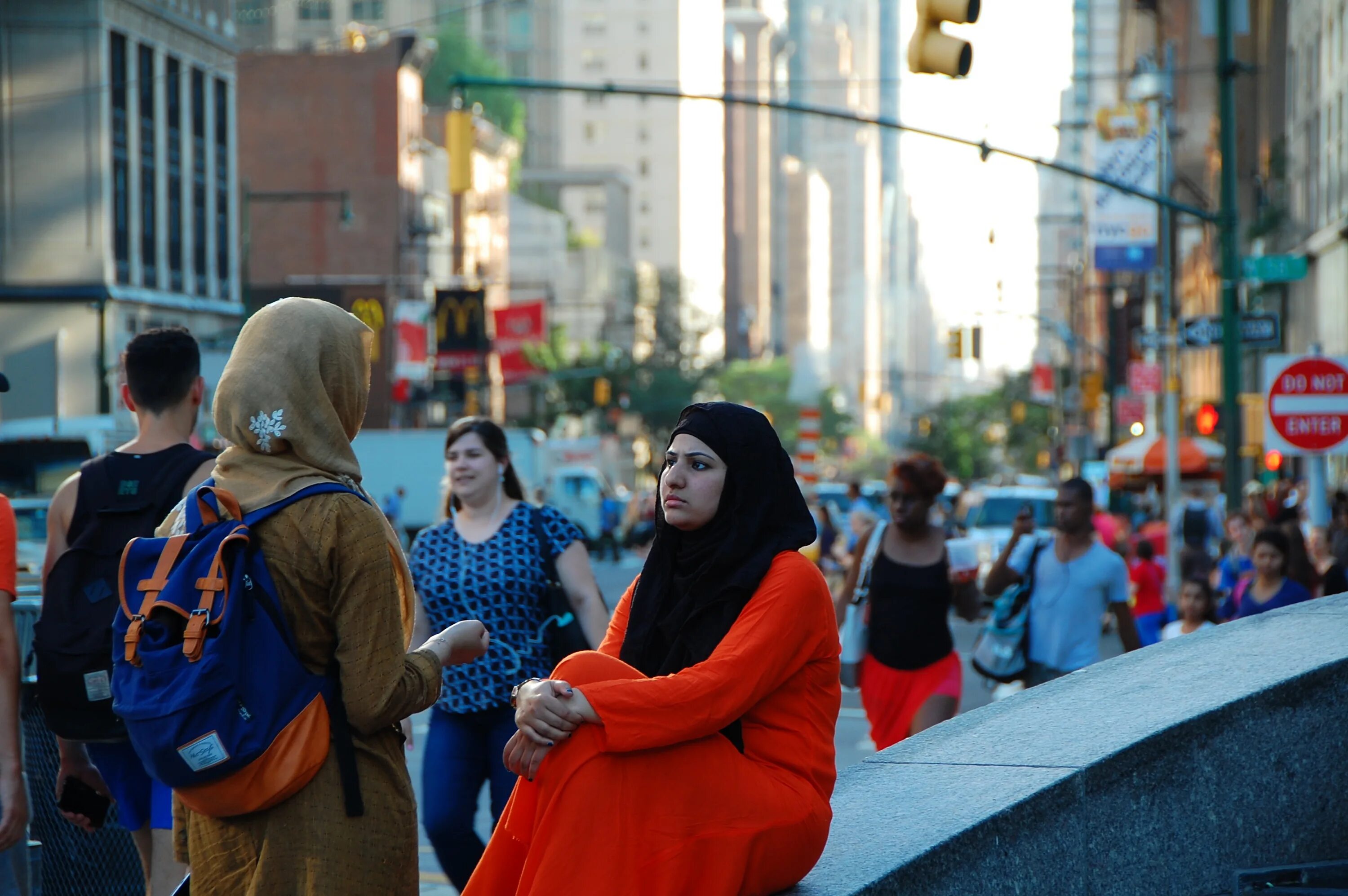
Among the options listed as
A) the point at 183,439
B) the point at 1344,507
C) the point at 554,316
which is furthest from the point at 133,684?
the point at 554,316

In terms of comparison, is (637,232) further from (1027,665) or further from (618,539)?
(1027,665)

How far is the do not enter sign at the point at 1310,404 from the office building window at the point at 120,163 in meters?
33.8

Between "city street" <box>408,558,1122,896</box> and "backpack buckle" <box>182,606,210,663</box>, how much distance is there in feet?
9.47

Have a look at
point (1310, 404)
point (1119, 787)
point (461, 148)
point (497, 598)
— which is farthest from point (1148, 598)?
point (1119, 787)

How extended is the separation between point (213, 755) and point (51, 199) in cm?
4121

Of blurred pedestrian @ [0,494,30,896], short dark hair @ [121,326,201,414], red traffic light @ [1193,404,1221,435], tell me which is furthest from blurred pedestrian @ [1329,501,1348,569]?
blurred pedestrian @ [0,494,30,896]

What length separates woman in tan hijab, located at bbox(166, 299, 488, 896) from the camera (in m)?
3.57

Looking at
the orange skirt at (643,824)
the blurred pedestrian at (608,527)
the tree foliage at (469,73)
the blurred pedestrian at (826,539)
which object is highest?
the tree foliage at (469,73)

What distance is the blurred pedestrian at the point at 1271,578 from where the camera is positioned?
10.3 meters

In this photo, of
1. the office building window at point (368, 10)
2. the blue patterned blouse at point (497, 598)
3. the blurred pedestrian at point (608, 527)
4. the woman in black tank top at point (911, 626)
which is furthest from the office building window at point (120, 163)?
the office building window at point (368, 10)

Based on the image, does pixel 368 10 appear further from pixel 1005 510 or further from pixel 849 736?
pixel 849 736

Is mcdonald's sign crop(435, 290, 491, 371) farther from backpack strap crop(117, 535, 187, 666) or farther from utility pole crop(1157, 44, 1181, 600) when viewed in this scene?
backpack strap crop(117, 535, 187, 666)

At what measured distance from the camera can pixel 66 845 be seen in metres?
6.43

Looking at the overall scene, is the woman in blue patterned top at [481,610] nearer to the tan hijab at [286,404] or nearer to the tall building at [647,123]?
the tan hijab at [286,404]
